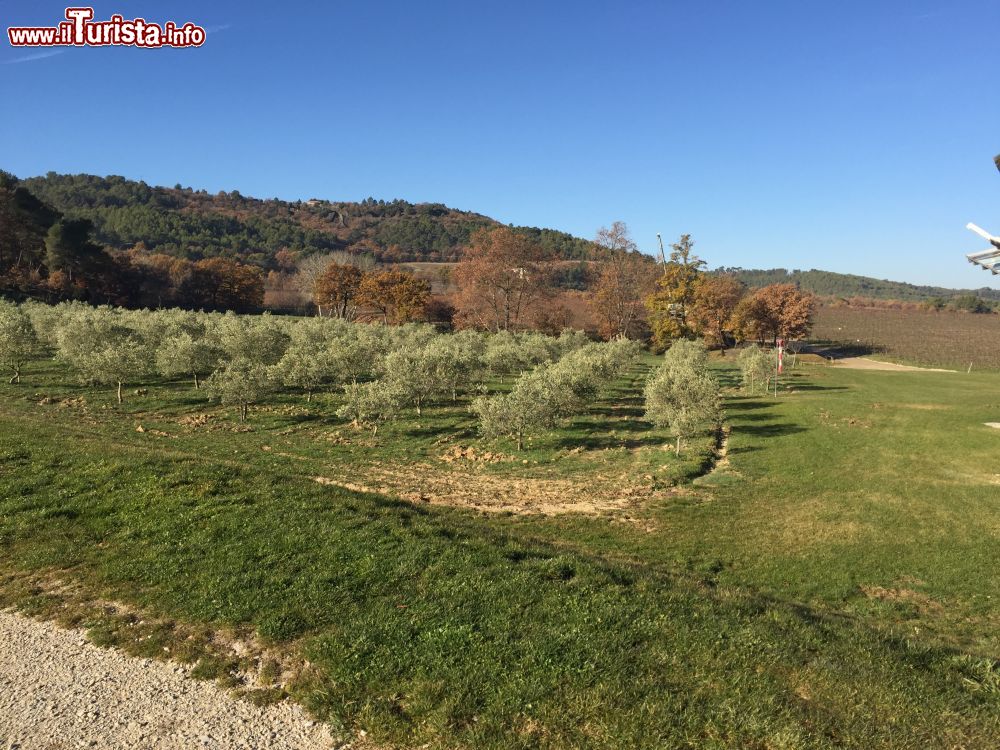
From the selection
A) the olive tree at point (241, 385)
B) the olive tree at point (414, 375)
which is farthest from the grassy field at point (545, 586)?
the olive tree at point (414, 375)

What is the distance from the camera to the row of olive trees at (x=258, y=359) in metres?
36.9

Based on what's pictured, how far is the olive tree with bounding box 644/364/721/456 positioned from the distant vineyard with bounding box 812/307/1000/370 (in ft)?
217

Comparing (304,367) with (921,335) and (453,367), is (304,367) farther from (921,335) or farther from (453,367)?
(921,335)

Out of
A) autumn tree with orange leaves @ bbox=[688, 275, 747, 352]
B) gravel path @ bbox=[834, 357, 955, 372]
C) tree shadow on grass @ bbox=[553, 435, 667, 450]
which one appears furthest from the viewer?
autumn tree with orange leaves @ bbox=[688, 275, 747, 352]

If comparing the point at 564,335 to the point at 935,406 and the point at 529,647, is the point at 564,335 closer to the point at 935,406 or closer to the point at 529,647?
the point at 935,406

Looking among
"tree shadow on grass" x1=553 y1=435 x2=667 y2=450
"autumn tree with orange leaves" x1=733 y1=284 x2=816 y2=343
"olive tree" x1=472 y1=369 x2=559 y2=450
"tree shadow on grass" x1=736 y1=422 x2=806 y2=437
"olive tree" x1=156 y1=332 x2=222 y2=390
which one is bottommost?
"tree shadow on grass" x1=553 y1=435 x2=667 y2=450

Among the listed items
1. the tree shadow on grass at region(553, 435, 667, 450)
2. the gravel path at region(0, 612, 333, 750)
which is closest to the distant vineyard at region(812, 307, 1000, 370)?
the tree shadow on grass at region(553, 435, 667, 450)

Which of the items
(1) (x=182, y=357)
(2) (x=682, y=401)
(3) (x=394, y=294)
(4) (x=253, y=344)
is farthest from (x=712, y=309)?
(1) (x=182, y=357)

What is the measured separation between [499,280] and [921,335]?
97439 mm

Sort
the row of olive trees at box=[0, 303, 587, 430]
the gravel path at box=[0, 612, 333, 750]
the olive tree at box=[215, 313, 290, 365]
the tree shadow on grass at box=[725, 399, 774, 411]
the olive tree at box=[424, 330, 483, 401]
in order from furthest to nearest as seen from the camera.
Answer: the olive tree at box=[215, 313, 290, 365], the tree shadow on grass at box=[725, 399, 774, 411], the olive tree at box=[424, 330, 483, 401], the row of olive trees at box=[0, 303, 587, 430], the gravel path at box=[0, 612, 333, 750]

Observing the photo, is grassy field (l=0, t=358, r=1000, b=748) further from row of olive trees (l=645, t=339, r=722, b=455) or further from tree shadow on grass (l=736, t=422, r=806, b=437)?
tree shadow on grass (l=736, t=422, r=806, b=437)

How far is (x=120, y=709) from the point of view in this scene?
7680 mm

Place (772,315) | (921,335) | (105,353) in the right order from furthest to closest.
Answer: (921,335), (772,315), (105,353)

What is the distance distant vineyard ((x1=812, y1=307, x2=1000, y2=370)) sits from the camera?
82.8 meters
